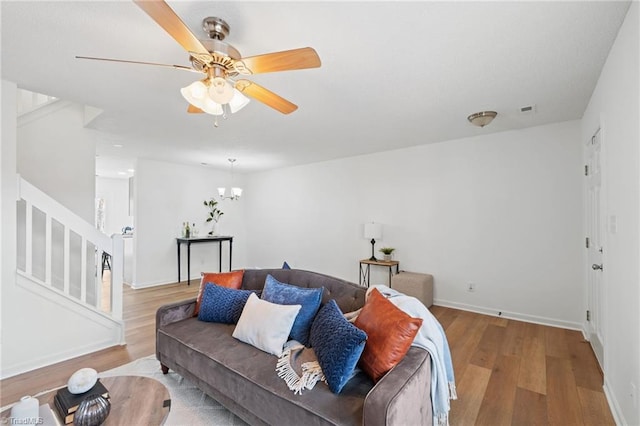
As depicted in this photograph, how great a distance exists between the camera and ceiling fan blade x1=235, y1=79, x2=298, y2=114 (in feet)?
5.99

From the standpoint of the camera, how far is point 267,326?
1940 mm

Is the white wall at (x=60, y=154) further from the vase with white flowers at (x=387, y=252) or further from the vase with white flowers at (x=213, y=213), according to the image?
the vase with white flowers at (x=387, y=252)

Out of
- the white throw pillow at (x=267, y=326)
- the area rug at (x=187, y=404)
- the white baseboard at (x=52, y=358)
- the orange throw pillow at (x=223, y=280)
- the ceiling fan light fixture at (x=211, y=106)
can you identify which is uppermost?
the ceiling fan light fixture at (x=211, y=106)

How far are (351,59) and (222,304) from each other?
7.07 feet

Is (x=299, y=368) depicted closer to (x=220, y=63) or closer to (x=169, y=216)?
(x=220, y=63)

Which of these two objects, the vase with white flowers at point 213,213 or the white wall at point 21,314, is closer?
the white wall at point 21,314

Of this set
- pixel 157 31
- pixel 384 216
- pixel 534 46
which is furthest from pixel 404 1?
pixel 384 216

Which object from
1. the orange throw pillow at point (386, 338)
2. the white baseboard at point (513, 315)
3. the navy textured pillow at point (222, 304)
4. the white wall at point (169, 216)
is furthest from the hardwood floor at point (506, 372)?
the white wall at point (169, 216)

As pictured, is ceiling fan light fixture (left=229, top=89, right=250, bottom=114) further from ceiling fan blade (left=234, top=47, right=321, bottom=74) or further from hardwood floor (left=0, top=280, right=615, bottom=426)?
hardwood floor (left=0, top=280, right=615, bottom=426)

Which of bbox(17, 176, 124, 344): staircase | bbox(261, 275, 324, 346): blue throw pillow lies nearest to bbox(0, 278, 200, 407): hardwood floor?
bbox(17, 176, 124, 344): staircase

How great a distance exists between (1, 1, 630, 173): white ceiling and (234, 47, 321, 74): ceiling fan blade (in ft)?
0.90

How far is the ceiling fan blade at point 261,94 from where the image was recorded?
183 cm

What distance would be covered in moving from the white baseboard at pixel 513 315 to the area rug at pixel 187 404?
10.8ft

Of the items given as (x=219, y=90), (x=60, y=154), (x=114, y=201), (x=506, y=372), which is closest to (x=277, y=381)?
(x=219, y=90)
